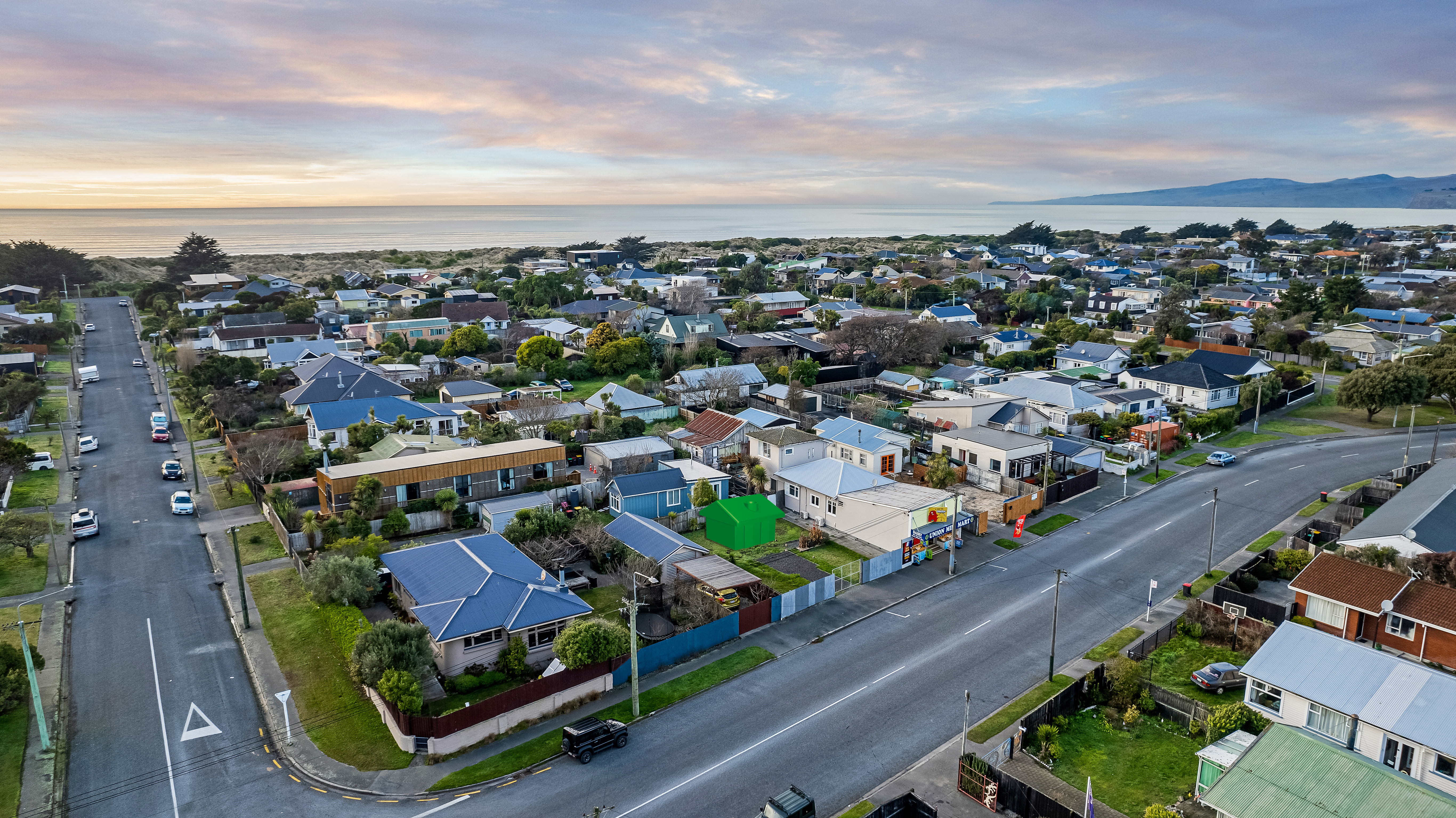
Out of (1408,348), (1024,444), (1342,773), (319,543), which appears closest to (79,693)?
(319,543)

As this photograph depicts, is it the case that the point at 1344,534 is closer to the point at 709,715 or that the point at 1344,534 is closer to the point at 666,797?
the point at 709,715

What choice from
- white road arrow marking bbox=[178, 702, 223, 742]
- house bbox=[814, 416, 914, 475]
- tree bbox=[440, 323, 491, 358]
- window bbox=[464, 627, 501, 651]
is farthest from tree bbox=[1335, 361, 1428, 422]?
tree bbox=[440, 323, 491, 358]

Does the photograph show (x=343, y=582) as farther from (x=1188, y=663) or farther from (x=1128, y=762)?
(x=1188, y=663)

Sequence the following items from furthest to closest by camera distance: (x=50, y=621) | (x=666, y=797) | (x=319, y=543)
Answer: (x=319, y=543) < (x=50, y=621) < (x=666, y=797)

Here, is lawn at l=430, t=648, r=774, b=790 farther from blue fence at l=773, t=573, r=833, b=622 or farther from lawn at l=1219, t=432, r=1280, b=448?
lawn at l=1219, t=432, r=1280, b=448

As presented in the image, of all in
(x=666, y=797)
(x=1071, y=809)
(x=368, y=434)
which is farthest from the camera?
(x=368, y=434)

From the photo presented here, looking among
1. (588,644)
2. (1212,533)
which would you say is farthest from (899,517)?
(588,644)
